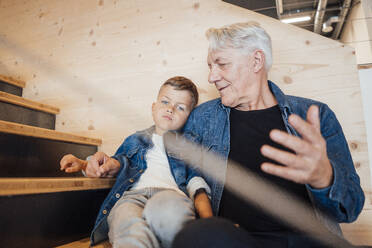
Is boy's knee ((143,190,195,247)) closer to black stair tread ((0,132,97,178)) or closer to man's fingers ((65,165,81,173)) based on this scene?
man's fingers ((65,165,81,173))

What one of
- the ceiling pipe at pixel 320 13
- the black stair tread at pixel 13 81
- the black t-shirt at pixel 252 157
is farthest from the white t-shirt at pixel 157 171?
the ceiling pipe at pixel 320 13

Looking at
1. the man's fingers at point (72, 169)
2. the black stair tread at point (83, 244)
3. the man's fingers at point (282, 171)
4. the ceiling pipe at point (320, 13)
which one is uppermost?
the ceiling pipe at point (320, 13)

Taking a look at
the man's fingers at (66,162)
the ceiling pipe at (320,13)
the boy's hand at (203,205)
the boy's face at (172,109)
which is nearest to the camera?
the boy's hand at (203,205)

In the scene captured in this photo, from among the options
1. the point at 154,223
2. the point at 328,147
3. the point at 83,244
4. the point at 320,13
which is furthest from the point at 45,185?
the point at 320,13

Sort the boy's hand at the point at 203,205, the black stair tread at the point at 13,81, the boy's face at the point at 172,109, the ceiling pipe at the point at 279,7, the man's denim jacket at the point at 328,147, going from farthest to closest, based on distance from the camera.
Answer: the ceiling pipe at the point at 279,7, the black stair tread at the point at 13,81, the boy's face at the point at 172,109, the boy's hand at the point at 203,205, the man's denim jacket at the point at 328,147

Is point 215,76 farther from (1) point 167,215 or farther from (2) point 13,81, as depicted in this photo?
(2) point 13,81

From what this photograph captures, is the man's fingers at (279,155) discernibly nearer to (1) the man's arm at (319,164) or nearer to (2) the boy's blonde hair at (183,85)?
(1) the man's arm at (319,164)

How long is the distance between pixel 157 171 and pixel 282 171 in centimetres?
70

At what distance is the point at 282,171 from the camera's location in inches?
19.8

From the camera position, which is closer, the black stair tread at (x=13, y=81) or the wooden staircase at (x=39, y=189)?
the wooden staircase at (x=39, y=189)

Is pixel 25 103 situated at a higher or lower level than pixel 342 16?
lower

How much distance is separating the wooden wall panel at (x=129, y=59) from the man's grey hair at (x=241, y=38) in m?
0.33

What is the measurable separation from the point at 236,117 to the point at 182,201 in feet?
1.45

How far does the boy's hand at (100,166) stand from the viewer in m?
1.03
